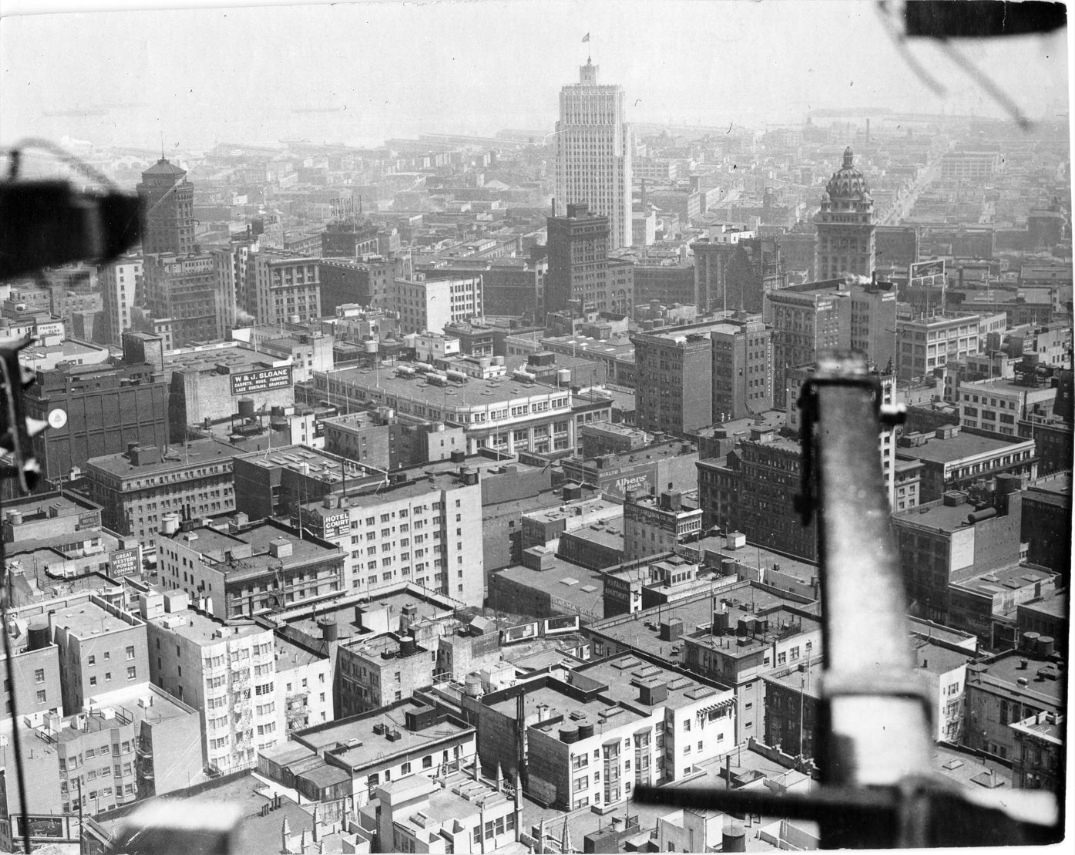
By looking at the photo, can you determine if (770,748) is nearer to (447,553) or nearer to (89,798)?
(89,798)

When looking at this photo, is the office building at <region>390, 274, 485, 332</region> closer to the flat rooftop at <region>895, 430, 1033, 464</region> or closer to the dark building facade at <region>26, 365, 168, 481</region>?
the dark building facade at <region>26, 365, 168, 481</region>

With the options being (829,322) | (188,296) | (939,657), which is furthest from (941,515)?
(188,296)

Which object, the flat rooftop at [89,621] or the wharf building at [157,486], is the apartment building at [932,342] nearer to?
the flat rooftop at [89,621]

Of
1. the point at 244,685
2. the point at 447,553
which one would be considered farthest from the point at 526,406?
the point at 244,685

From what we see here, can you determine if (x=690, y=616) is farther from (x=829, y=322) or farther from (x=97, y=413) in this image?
(x=97, y=413)

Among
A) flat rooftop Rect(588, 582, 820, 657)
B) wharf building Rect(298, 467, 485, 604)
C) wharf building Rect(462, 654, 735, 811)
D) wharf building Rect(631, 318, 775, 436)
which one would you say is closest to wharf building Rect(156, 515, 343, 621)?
wharf building Rect(298, 467, 485, 604)

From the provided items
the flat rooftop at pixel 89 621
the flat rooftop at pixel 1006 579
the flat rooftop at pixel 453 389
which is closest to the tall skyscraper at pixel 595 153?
the flat rooftop at pixel 453 389
